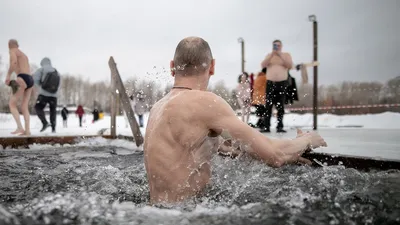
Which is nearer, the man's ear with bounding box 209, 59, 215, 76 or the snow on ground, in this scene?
the man's ear with bounding box 209, 59, 215, 76

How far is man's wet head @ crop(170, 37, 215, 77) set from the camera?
2055mm

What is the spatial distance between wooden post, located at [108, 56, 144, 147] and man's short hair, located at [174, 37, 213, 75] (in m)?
3.70

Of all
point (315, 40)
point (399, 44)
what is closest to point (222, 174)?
point (315, 40)

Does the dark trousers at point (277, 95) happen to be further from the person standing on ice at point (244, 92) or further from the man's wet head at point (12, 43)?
the man's wet head at point (12, 43)

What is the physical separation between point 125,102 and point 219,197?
4.10m

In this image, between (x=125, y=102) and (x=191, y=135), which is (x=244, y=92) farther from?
(x=191, y=135)

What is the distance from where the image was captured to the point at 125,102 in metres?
5.93

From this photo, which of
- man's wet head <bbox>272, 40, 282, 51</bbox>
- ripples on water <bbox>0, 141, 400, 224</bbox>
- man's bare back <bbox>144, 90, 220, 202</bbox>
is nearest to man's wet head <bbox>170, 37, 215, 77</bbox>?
man's bare back <bbox>144, 90, 220, 202</bbox>

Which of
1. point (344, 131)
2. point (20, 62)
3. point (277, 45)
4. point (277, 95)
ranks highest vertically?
point (277, 45)

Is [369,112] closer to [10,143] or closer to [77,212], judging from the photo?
[10,143]

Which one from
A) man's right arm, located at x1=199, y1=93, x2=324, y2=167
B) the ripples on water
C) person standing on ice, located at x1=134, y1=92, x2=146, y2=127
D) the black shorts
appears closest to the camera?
the ripples on water

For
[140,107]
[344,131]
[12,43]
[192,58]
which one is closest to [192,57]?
[192,58]

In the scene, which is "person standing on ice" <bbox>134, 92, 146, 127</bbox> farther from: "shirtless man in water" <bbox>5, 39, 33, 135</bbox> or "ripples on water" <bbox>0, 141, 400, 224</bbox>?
"ripples on water" <bbox>0, 141, 400, 224</bbox>

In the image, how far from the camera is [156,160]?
6.45 ft
